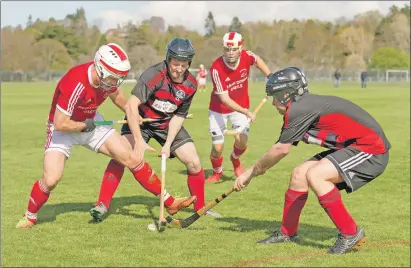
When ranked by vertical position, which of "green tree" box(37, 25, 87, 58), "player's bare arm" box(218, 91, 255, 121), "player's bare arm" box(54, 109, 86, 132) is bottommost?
"green tree" box(37, 25, 87, 58)

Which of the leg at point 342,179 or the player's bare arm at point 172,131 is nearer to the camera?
the leg at point 342,179

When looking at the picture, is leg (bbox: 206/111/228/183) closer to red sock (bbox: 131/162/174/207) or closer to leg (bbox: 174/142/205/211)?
leg (bbox: 174/142/205/211)

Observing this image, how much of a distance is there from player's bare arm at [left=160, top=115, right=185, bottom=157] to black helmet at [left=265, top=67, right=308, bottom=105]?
81.8 inches

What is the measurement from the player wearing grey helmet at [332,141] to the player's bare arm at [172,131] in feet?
6.04

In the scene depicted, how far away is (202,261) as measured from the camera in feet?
20.9

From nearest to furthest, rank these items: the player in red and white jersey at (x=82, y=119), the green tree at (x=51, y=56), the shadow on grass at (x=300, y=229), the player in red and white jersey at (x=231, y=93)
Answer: the shadow on grass at (x=300, y=229), the player in red and white jersey at (x=82, y=119), the player in red and white jersey at (x=231, y=93), the green tree at (x=51, y=56)

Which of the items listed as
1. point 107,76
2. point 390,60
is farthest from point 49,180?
point 390,60

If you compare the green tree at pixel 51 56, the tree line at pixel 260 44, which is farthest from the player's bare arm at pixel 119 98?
the green tree at pixel 51 56

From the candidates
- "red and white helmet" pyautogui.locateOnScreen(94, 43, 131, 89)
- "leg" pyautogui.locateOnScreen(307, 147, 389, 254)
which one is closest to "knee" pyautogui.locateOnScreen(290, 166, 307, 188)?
"leg" pyautogui.locateOnScreen(307, 147, 389, 254)

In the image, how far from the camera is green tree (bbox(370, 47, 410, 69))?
101125 millimetres

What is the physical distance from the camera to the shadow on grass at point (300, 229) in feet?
23.7

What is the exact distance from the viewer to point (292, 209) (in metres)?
7.03

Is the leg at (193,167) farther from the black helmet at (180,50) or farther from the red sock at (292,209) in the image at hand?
the red sock at (292,209)

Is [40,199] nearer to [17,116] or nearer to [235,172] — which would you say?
[235,172]
